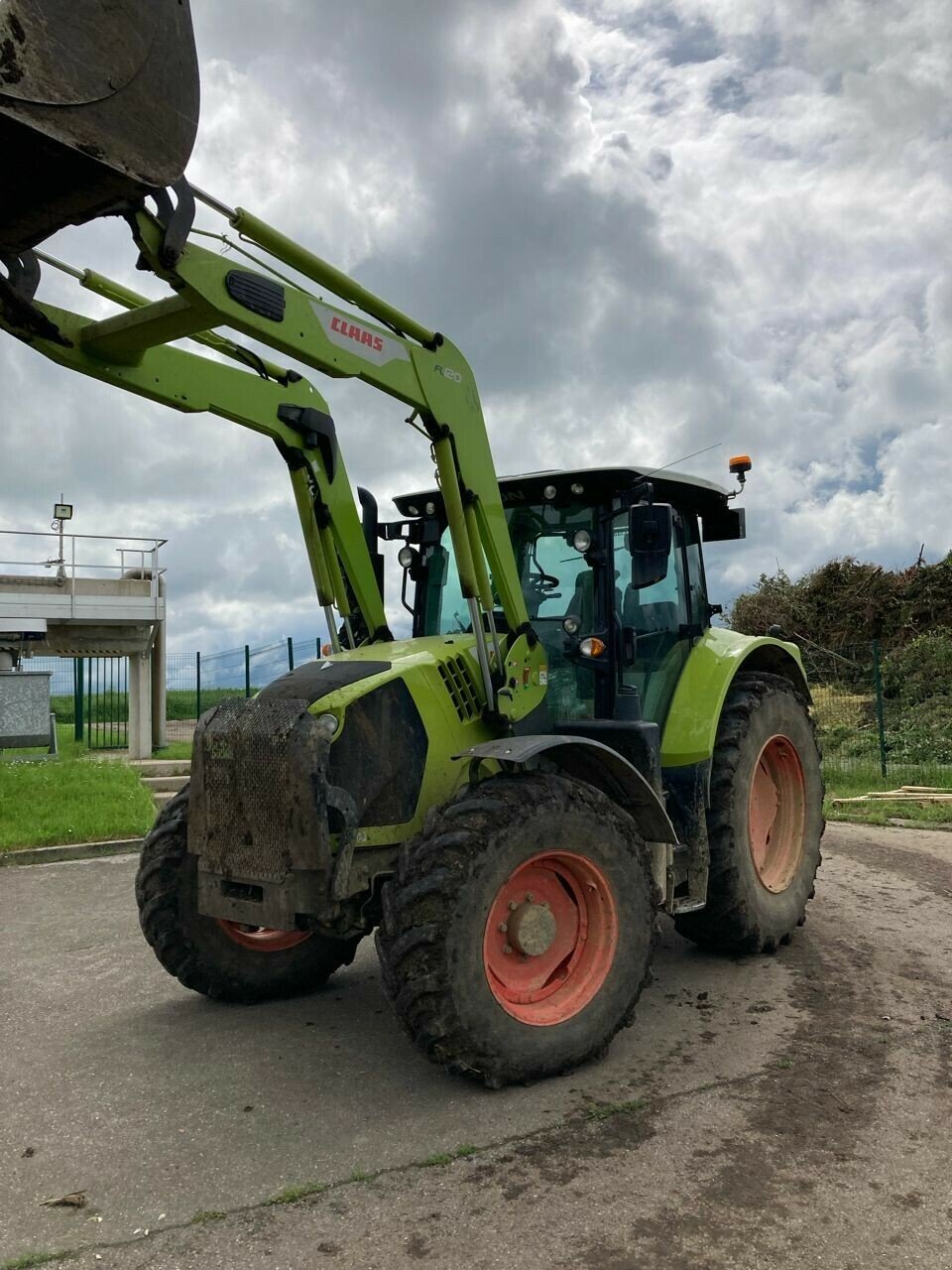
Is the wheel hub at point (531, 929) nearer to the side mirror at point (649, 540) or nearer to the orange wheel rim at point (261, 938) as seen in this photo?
the orange wheel rim at point (261, 938)

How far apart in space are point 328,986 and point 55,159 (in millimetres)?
4071

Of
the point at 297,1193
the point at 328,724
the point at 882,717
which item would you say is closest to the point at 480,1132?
the point at 297,1193

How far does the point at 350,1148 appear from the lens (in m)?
3.49

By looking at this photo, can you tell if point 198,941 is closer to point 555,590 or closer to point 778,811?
point 555,590

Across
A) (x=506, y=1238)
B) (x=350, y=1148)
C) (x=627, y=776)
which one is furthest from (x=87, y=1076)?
(x=627, y=776)

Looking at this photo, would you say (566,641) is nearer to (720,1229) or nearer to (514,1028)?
(514,1028)

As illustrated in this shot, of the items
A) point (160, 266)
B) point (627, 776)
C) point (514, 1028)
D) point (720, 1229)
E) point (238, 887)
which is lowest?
point (720, 1229)

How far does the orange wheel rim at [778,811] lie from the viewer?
632cm

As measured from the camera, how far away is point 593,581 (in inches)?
209

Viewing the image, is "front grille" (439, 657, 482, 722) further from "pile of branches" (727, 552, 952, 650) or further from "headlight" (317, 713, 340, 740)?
"pile of branches" (727, 552, 952, 650)

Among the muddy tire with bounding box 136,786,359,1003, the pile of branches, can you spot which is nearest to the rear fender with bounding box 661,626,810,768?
the muddy tire with bounding box 136,786,359,1003

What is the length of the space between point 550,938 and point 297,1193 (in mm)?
1442

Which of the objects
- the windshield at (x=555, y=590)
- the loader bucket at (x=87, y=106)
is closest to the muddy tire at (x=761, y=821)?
the windshield at (x=555, y=590)

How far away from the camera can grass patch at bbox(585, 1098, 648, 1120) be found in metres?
3.73
